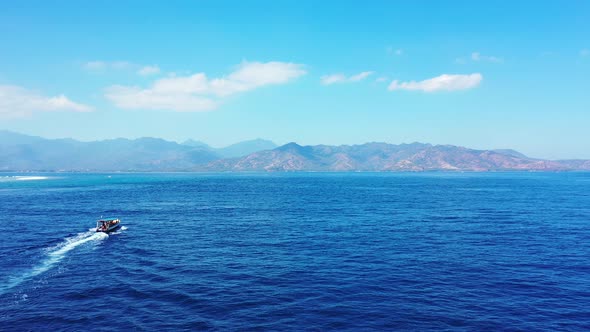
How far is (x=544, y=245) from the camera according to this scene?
7038 centimetres

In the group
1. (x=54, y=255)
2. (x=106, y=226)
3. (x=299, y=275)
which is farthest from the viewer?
(x=106, y=226)

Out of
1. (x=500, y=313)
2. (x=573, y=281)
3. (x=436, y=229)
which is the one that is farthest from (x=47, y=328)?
(x=436, y=229)

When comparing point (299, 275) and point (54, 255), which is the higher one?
point (54, 255)

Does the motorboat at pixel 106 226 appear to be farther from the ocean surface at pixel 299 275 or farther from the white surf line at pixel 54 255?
the ocean surface at pixel 299 275

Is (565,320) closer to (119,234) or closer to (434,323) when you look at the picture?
(434,323)

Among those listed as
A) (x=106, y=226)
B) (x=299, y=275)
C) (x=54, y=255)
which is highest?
(x=106, y=226)

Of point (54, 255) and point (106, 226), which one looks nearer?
point (54, 255)

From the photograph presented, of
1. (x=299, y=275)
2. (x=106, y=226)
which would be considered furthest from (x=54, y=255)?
(x=299, y=275)

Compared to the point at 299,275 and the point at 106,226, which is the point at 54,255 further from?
the point at 299,275

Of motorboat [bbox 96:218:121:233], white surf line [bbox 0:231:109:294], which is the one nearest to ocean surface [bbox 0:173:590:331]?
white surf line [bbox 0:231:109:294]

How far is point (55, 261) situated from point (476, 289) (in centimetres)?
6991

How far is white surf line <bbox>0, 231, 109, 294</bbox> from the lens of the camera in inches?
1971

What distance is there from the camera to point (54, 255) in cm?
6488

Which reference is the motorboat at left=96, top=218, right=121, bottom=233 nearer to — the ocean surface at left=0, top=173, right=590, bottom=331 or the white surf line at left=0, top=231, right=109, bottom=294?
the white surf line at left=0, top=231, right=109, bottom=294
